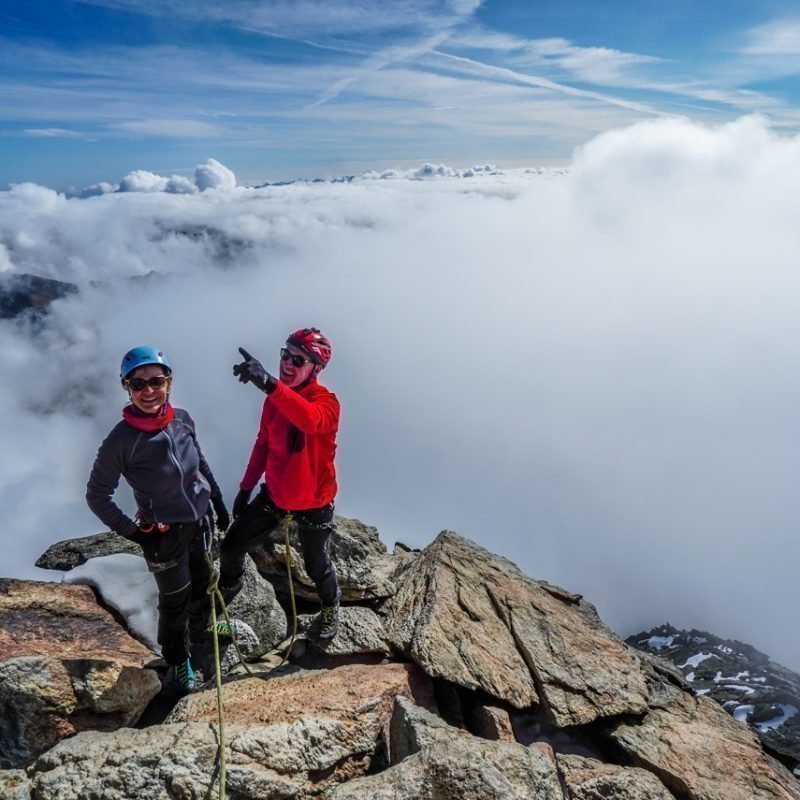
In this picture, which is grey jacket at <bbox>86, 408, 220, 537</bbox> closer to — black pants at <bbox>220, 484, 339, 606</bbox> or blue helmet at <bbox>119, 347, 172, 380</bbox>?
blue helmet at <bbox>119, 347, 172, 380</bbox>

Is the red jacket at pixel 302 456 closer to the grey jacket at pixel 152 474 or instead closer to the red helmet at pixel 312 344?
the red helmet at pixel 312 344

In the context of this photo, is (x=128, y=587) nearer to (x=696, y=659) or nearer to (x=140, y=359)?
(x=140, y=359)

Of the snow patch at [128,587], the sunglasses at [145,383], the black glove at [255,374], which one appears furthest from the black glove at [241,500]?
the sunglasses at [145,383]

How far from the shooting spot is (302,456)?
791 cm

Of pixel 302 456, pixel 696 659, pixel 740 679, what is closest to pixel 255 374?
pixel 302 456

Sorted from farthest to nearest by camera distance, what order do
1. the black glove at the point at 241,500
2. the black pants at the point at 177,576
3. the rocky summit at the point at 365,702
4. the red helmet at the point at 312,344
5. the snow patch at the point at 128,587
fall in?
the black glove at the point at 241,500, the snow patch at the point at 128,587, the red helmet at the point at 312,344, the black pants at the point at 177,576, the rocky summit at the point at 365,702

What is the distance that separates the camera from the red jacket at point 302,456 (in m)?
7.75

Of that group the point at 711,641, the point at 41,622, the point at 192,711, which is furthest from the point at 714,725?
the point at 711,641

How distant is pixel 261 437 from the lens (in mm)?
8406

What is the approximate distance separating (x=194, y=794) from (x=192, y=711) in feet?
4.96

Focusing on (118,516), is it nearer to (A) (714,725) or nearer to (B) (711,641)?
(A) (714,725)

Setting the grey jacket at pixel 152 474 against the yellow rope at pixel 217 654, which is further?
the grey jacket at pixel 152 474

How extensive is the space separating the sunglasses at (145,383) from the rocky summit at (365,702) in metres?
3.41

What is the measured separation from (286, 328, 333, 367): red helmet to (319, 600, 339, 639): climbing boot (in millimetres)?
3840
